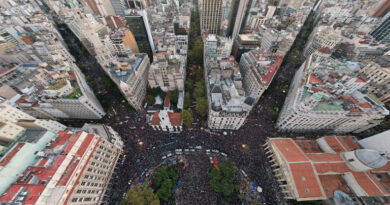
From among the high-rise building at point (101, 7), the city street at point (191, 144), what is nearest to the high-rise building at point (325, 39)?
the city street at point (191, 144)

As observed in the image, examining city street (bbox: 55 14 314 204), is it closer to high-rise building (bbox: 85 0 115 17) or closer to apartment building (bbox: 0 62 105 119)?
apartment building (bbox: 0 62 105 119)

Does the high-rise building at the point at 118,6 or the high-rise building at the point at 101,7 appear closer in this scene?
the high-rise building at the point at 101,7

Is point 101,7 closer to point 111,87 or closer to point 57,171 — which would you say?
point 111,87

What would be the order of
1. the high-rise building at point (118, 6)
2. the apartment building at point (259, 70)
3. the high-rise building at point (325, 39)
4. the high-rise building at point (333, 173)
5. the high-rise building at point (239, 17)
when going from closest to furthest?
the high-rise building at point (333, 173), the apartment building at point (259, 70), the high-rise building at point (325, 39), the high-rise building at point (239, 17), the high-rise building at point (118, 6)

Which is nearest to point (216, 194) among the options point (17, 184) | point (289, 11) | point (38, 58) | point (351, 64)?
point (17, 184)

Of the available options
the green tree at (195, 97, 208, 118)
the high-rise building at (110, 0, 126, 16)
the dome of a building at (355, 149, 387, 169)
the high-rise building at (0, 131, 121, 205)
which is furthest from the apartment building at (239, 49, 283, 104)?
the high-rise building at (110, 0, 126, 16)

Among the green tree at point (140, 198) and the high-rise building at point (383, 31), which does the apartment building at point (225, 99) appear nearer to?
the green tree at point (140, 198)
